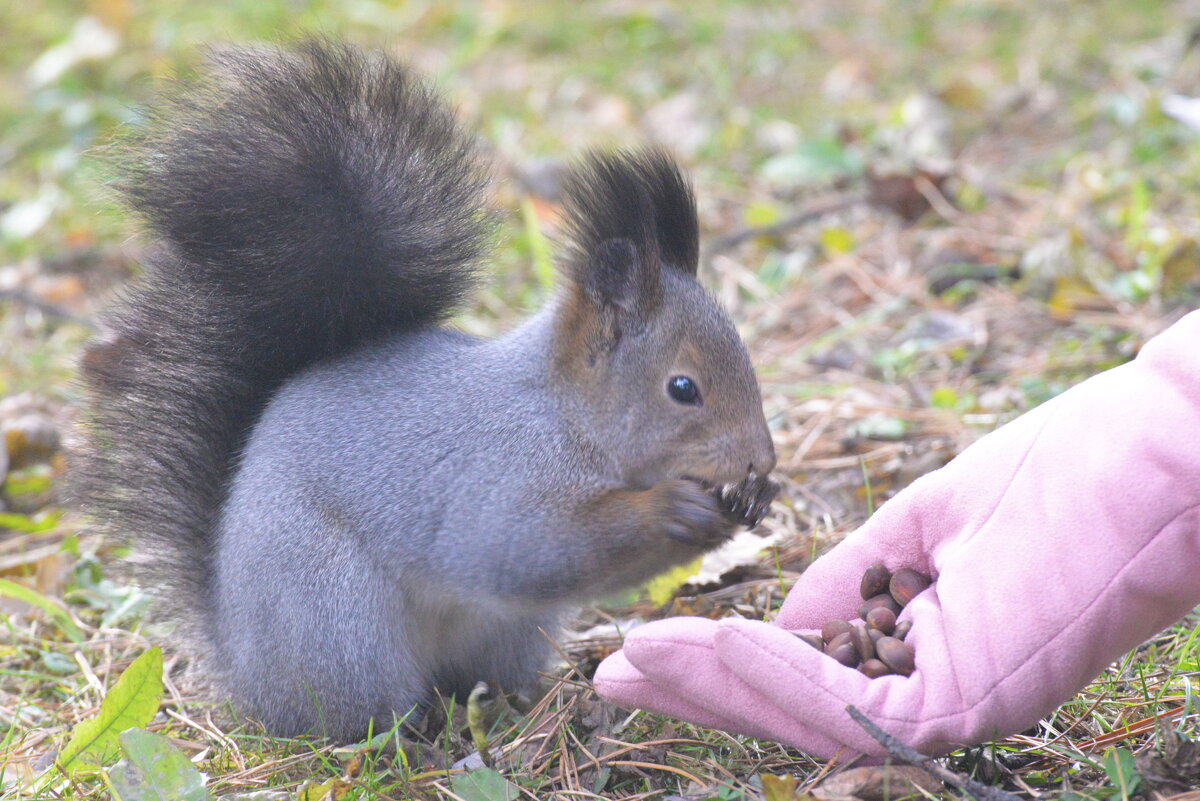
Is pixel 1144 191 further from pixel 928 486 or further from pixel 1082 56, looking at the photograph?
pixel 928 486

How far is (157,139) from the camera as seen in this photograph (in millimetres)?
1754

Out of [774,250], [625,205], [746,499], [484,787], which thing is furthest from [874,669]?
[774,250]

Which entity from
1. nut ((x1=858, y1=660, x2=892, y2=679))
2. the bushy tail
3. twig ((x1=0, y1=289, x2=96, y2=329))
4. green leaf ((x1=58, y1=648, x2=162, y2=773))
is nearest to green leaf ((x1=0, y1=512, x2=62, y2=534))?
the bushy tail

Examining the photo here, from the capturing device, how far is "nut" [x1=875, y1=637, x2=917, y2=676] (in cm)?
131

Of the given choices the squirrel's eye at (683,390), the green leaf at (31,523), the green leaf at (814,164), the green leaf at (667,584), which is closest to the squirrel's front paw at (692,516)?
the squirrel's eye at (683,390)

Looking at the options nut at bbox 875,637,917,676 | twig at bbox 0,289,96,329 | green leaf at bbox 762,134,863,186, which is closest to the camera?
nut at bbox 875,637,917,676

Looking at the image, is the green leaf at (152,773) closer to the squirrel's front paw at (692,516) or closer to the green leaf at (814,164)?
the squirrel's front paw at (692,516)

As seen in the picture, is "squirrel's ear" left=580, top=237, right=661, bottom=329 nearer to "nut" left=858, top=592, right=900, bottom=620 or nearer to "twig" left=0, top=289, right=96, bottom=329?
"nut" left=858, top=592, right=900, bottom=620

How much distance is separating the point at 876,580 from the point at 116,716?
995mm

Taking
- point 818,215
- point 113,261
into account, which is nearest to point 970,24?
point 818,215

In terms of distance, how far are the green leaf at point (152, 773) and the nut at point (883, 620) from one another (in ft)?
2.67

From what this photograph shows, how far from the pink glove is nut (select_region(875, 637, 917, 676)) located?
0.03 metres

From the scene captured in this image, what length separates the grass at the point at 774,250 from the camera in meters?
1.56

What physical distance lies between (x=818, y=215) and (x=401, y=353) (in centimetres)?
211
